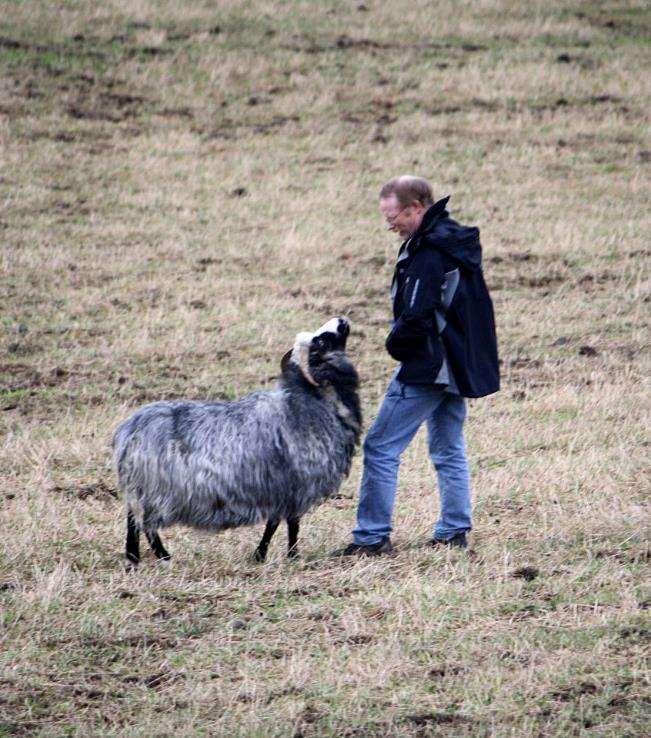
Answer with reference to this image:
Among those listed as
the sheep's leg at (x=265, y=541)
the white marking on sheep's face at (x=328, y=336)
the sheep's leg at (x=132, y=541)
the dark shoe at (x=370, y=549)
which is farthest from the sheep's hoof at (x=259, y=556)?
the white marking on sheep's face at (x=328, y=336)

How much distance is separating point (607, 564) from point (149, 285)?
9759 mm

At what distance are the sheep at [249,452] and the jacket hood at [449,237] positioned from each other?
0.83m

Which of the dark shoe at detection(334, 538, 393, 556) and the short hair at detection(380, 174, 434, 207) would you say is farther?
the dark shoe at detection(334, 538, 393, 556)

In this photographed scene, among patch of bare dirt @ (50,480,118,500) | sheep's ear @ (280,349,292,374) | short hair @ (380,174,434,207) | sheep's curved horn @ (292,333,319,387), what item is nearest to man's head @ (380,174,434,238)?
short hair @ (380,174,434,207)

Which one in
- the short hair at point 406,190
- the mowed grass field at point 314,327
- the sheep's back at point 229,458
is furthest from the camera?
the sheep's back at point 229,458

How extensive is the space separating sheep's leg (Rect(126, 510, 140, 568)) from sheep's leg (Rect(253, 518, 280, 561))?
712mm

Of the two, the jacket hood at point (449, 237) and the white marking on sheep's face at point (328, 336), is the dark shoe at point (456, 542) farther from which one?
the jacket hood at point (449, 237)

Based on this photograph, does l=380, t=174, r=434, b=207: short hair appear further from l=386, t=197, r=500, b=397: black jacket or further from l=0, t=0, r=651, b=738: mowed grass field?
l=0, t=0, r=651, b=738: mowed grass field

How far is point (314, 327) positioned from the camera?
45.8ft

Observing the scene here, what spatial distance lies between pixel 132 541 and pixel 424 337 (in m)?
Answer: 2.15

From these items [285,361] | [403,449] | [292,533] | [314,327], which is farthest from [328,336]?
[314,327]

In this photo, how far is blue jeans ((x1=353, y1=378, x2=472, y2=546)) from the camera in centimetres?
702

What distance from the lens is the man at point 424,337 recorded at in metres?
6.73

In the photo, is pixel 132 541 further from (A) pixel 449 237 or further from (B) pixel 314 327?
(B) pixel 314 327
